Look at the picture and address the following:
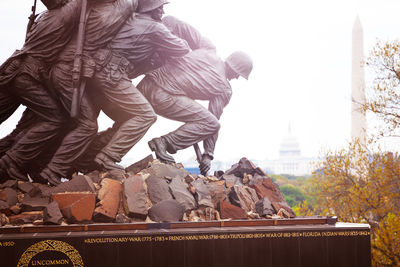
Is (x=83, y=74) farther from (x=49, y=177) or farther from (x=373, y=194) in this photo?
(x=373, y=194)

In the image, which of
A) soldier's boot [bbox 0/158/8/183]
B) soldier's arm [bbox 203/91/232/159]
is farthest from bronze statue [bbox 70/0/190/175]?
soldier's boot [bbox 0/158/8/183]

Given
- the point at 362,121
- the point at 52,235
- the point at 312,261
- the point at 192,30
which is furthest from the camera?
the point at 362,121

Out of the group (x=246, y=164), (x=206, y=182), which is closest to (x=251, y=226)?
(x=206, y=182)

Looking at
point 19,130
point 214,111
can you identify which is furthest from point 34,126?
point 214,111

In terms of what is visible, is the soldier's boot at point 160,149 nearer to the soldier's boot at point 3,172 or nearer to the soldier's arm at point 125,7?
the soldier's arm at point 125,7

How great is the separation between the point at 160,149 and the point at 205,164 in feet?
3.39

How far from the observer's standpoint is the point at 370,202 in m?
13.7

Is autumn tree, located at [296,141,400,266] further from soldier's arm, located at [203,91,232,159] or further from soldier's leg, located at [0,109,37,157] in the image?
soldier's leg, located at [0,109,37,157]

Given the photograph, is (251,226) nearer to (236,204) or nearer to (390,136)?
(236,204)

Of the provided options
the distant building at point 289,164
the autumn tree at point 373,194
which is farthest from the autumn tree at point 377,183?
the distant building at point 289,164

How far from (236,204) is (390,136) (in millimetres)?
7342

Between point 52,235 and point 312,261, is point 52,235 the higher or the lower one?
the higher one

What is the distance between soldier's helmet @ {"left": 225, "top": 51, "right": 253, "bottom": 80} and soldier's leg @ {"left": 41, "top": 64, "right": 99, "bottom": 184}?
9.21 feet

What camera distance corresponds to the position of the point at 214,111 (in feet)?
29.4
